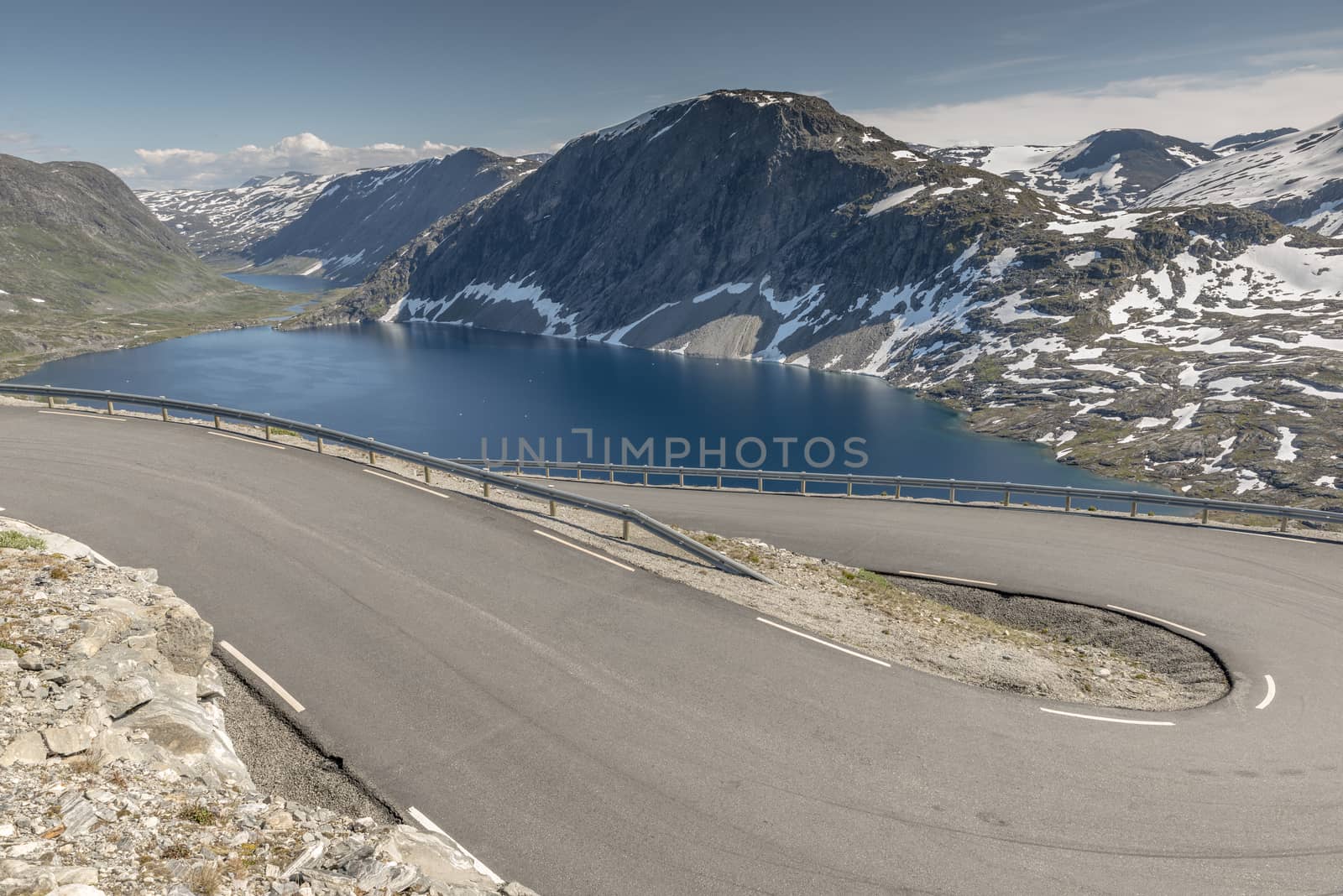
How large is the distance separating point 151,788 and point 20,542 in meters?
8.87

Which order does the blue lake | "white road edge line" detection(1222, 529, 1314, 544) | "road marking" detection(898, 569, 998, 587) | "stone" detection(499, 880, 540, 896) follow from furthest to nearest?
the blue lake < "white road edge line" detection(1222, 529, 1314, 544) < "road marking" detection(898, 569, 998, 587) < "stone" detection(499, 880, 540, 896)

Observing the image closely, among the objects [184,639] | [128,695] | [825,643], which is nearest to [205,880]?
[128,695]

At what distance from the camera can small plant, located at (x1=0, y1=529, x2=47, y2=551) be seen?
13.3 metres

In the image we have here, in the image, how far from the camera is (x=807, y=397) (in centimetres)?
12088

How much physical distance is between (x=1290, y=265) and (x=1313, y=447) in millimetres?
76692

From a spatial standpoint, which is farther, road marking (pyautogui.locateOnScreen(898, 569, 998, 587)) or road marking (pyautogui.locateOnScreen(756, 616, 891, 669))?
road marking (pyautogui.locateOnScreen(898, 569, 998, 587))

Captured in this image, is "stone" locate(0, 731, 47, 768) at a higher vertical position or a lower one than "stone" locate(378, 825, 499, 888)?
higher

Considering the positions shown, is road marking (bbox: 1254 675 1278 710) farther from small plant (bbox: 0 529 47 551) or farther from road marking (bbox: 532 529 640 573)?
small plant (bbox: 0 529 47 551)

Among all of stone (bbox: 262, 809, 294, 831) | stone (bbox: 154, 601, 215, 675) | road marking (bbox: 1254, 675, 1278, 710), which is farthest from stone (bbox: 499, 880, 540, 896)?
road marking (bbox: 1254, 675, 1278, 710)

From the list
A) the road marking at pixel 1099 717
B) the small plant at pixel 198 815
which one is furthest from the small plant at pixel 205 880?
the road marking at pixel 1099 717

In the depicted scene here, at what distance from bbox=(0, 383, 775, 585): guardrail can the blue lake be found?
141ft

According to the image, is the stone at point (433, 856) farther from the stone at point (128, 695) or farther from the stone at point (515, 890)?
the stone at point (128, 695)

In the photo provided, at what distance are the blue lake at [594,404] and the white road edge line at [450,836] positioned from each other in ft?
196

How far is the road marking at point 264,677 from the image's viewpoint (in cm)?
1114
